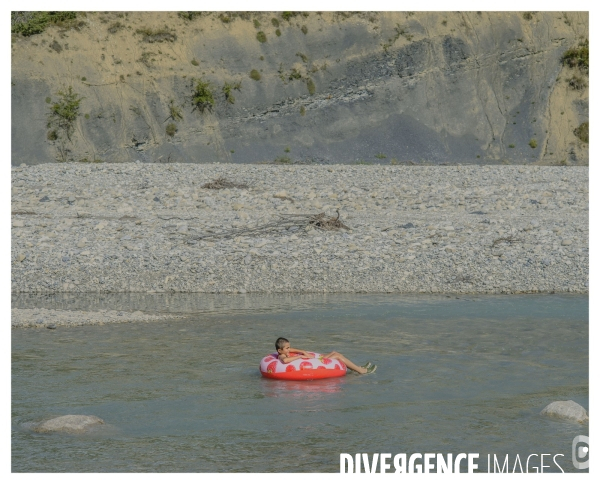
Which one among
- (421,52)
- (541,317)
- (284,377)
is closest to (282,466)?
(284,377)

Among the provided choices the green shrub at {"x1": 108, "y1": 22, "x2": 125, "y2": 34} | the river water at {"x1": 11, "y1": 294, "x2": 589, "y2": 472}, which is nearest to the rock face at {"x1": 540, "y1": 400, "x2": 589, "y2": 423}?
the river water at {"x1": 11, "y1": 294, "x2": 589, "y2": 472}

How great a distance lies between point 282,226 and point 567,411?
39.3ft

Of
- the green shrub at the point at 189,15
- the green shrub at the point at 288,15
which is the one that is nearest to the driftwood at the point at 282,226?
the green shrub at the point at 288,15

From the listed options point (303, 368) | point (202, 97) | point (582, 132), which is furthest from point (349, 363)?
point (582, 132)

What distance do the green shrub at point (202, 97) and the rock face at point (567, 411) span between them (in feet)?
139

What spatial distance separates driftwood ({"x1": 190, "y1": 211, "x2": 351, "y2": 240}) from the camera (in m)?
20.1

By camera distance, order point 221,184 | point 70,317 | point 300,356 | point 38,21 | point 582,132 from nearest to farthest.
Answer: point 300,356 < point 70,317 < point 221,184 < point 38,21 < point 582,132

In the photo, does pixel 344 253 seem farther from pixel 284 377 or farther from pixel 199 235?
pixel 284 377

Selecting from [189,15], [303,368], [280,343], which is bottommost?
[303,368]

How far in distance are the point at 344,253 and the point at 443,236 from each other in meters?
2.68

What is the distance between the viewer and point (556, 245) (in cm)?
1902

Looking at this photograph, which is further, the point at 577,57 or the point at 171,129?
the point at 577,57

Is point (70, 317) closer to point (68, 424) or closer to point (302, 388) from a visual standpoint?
point (302, 388)

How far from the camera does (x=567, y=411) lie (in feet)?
31.5
